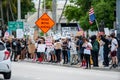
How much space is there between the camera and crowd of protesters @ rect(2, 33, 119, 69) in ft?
87.6

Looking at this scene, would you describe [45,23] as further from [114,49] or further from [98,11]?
[98,11]

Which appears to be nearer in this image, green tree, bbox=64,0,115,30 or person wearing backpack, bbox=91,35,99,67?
person wearing backpack, bbox=91,35,99,67

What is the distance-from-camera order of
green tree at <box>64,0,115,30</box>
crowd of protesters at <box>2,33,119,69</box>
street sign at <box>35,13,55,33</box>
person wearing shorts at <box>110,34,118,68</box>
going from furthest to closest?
1. green tree at <box>64,0,115,30</box>
2. street sign at <box>35,13,55,33</box>
3. crowd of protesters at <box>2,33,119,69</box>
4. person wearing shorts at <box>110,34,118,68</box>

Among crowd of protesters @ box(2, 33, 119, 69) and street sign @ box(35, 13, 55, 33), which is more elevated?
street sign @ box(35, 13, 55, 33)

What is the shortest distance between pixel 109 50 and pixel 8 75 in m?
8.93

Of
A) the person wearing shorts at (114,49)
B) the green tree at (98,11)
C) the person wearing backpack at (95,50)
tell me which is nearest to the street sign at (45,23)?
the person wearing backpack at (95,50)

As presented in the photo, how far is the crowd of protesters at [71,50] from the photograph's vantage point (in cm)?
2669

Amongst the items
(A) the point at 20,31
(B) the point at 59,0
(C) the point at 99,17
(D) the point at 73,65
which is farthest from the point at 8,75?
(B) the point at 59,0

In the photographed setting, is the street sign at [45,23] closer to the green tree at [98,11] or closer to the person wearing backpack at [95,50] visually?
the person wearing backpack at [95,50]

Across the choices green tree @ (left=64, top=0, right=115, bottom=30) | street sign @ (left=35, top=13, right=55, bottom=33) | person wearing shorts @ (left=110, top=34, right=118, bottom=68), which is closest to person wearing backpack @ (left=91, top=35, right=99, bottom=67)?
person wearing shorts @ (left=110, top=34, right=118, bottom=68)

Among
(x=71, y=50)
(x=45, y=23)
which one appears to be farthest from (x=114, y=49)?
(x=45, y=23)

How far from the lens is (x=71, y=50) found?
30156 millimetres

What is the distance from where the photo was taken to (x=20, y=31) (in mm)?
39406

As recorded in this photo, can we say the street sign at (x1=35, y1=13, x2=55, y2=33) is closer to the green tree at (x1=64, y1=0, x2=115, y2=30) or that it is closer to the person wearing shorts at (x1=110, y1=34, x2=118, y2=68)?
the person wearing shorts at (x1=110, y1=34, x2=118, y2=68)
